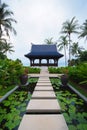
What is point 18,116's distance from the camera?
5672 mm

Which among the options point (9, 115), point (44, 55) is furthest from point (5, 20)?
point (9, 115)

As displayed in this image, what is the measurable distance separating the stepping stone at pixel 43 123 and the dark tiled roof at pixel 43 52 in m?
30.9

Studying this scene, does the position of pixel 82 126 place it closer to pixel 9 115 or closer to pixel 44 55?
pixel 9 115

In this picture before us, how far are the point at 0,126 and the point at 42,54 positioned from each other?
104ft

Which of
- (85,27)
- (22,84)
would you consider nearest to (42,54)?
(85,27)

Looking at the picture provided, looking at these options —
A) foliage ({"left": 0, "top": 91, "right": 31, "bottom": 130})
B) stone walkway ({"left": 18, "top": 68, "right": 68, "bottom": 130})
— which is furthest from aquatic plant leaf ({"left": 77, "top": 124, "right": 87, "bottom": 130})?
foliage ({"left": 0, "top": 91, "right": 31, "bottom": 130})

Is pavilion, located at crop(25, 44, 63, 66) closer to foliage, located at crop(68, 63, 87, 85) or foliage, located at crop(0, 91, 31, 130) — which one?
foliage, located at crop(68, 63, 87, 85)

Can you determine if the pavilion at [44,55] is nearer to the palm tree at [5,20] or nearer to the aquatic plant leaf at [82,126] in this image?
the palm tree at [5,20]

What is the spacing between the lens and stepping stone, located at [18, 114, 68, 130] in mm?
4434

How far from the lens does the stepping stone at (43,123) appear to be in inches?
175

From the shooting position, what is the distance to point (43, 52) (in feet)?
122

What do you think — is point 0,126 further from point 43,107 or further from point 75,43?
point 75,43

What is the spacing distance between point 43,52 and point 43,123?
107 ft

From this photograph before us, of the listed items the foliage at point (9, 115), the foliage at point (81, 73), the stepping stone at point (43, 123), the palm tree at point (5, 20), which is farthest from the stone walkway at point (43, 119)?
the palm tree at point (5, 20)
